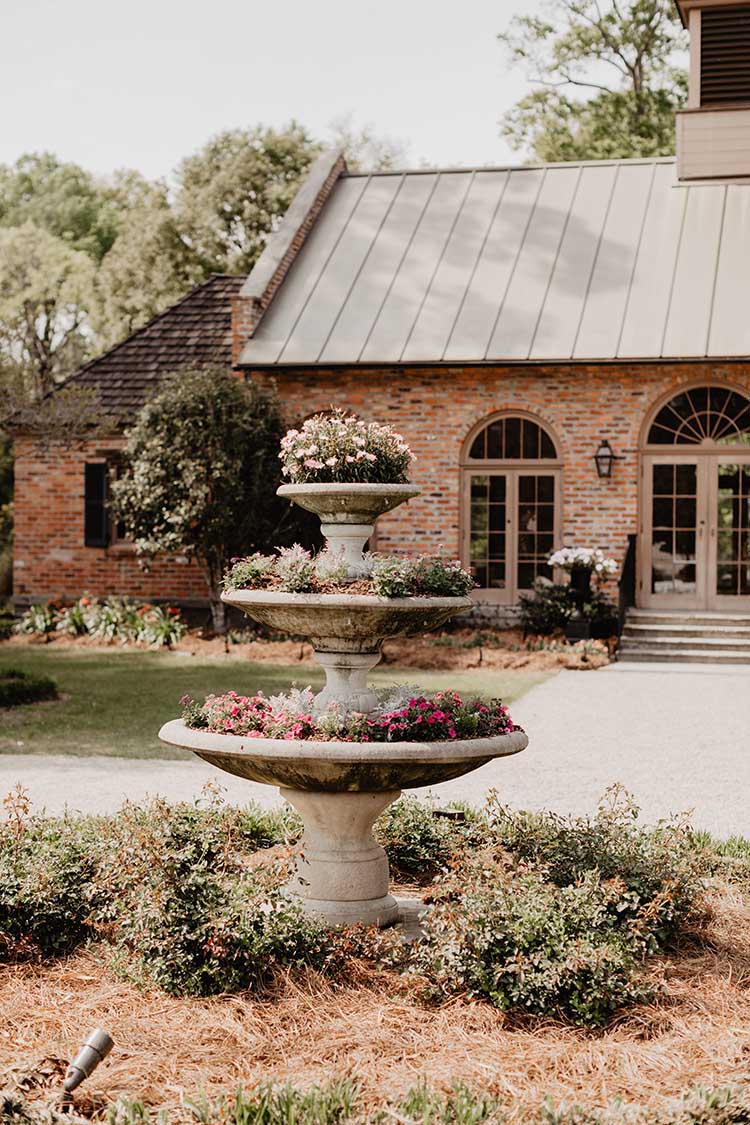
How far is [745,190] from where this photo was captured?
22078 millimetres

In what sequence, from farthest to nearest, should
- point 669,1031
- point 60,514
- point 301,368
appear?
1. point 60,514
2. point 301,368
3. point 669,1031

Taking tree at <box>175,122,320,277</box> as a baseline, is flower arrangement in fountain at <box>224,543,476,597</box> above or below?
below

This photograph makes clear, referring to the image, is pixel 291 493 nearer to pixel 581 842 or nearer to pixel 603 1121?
pixel 581 842

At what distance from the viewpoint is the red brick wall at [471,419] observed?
20.2m

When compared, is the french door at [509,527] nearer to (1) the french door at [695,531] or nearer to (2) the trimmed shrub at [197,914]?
(1) the french door at [695,531]

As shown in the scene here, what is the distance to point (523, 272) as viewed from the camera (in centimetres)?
2153

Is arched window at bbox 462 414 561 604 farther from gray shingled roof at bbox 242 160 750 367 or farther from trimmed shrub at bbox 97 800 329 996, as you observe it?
trimmed shrub at bbox 97 800 329 996

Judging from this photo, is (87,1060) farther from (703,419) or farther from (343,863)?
(703,419)

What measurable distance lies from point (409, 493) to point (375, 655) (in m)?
0.74

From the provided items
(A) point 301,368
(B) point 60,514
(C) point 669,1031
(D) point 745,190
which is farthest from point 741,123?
(C) point 669,1031

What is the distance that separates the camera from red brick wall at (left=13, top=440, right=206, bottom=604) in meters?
22.5

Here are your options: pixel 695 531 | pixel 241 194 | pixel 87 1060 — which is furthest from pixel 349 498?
pixel 241 194

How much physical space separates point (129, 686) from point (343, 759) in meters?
10.2

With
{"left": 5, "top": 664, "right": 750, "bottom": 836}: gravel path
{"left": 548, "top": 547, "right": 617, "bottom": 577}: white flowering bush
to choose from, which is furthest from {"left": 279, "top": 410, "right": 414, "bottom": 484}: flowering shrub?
{"left": 548, "top": 547, "right": 617, "bottom": 577}: white flowering bush
